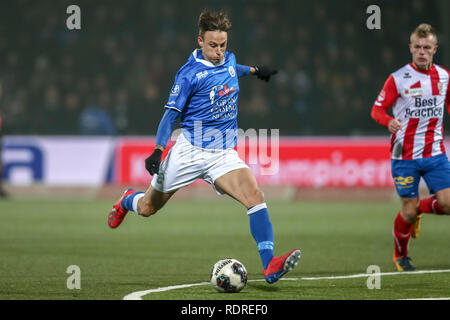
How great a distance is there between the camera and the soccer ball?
620cm

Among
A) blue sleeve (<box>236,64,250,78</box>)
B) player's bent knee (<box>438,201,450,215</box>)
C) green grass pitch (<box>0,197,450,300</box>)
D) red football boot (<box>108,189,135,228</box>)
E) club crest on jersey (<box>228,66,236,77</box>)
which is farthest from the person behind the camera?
red football boot (<box>108,189,135,228</box>)

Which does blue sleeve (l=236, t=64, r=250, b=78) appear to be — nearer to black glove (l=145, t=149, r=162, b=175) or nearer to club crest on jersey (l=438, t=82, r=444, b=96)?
black glove (l=145, t=149, r=162, b=175)

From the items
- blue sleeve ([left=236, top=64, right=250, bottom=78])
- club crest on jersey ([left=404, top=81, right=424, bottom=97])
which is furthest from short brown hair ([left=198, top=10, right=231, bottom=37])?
club crest on jersey ([left=404, top=81, right=424, bottom=97])

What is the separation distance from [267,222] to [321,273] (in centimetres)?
123

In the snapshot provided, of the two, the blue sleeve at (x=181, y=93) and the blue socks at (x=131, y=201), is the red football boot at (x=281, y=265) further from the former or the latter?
the blue socks at (x=131, y=201)

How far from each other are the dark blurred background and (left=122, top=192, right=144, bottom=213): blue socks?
10.2 meters

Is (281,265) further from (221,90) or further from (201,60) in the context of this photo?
(201,60)

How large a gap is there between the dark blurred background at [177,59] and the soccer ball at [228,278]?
1159 centimetres

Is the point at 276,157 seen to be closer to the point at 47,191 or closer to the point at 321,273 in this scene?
the point at 47,191

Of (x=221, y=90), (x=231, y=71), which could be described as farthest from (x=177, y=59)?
(x=221, y=90)

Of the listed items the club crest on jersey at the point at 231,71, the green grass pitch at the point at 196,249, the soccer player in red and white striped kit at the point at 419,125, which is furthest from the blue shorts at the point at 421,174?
the club crest on jersey at the point at 231,71

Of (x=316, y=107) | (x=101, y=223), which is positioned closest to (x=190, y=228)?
(x=101, y=223)

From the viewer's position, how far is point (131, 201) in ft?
24.9

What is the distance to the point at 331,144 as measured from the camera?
57.7 feet
